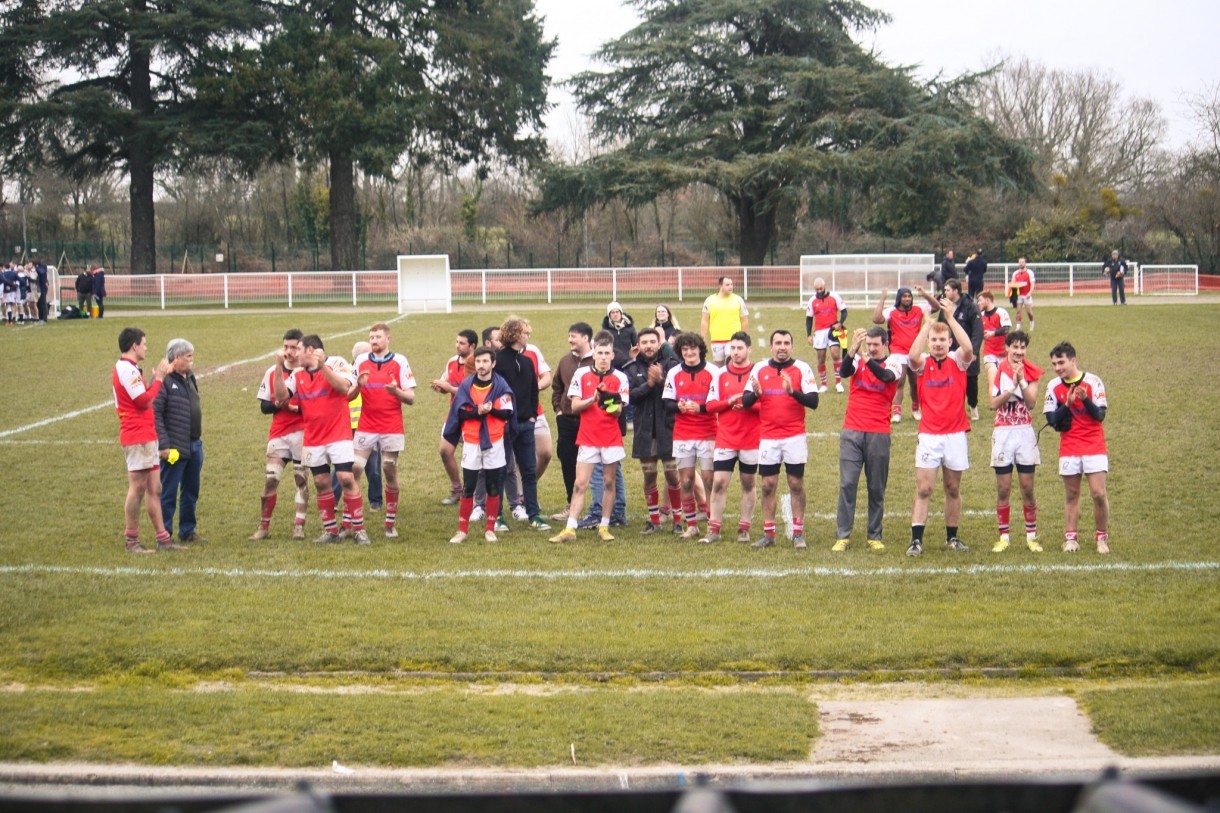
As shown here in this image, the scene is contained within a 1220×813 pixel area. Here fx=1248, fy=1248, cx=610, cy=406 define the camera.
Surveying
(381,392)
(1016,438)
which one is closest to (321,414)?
(381,392)

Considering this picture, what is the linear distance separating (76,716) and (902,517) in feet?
26.3

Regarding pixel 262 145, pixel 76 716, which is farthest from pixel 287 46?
pixel 76 716

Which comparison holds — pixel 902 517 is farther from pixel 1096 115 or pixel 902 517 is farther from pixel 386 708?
pixel 1096 115

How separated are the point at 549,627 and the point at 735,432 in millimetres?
3128

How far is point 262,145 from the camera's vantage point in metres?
48.3

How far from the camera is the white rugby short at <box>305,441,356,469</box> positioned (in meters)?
11.2

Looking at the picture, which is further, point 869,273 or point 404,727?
point 869,273

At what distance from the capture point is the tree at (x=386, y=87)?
48125 mm

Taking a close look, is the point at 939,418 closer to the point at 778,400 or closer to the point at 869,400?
the point at 869,400

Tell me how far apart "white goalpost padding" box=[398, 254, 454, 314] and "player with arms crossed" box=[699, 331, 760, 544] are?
2911 centimetres

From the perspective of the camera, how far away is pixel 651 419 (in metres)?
11.9

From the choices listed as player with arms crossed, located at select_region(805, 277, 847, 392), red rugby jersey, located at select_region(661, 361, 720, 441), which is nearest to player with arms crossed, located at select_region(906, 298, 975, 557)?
red rugby jersey, located at select_region(661, 361, 720, 441)

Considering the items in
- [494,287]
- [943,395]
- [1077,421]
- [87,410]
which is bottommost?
[87,410]

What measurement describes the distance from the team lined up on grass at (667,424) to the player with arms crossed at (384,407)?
0.05 feet
